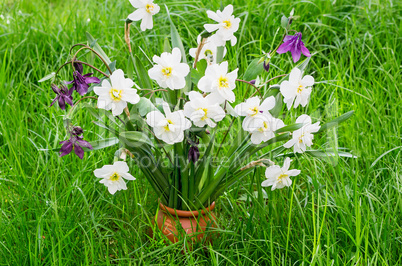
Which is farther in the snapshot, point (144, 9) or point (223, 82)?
point (144, 9)

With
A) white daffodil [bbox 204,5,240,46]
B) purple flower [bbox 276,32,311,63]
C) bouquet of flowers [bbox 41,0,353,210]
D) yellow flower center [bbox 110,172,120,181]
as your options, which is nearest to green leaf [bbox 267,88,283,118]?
bouquet of flowers [bbox 41,0,353,210]

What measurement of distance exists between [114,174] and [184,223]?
0.29 meters

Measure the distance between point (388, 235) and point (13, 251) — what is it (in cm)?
110

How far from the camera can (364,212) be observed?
→ 1419 mm

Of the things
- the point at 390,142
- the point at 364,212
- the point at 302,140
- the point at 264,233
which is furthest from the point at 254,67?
the point at 390,142

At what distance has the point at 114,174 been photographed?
1180 millimetres

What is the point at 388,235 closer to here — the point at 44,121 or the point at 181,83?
the point at 181,83

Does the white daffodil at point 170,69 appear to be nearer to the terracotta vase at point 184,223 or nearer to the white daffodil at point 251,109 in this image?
the white daffodil at point 251,109

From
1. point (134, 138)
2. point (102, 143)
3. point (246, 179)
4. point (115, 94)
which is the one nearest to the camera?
point (115, 94)

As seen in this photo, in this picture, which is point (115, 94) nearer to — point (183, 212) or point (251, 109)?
point (251, 109)

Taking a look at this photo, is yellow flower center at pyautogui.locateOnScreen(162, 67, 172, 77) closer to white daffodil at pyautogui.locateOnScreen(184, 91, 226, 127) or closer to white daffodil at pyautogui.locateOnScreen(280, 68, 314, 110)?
white daffodil at pyautogui.locateOnScreen(184, 91, 226, 127)

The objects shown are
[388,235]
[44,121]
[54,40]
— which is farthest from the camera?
[54,40]

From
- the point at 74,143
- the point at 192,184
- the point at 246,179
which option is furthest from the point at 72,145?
the point at 246,179


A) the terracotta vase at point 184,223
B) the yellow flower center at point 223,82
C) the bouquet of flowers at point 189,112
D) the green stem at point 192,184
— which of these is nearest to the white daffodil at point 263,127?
the bouquet of flowers at point 189,112
